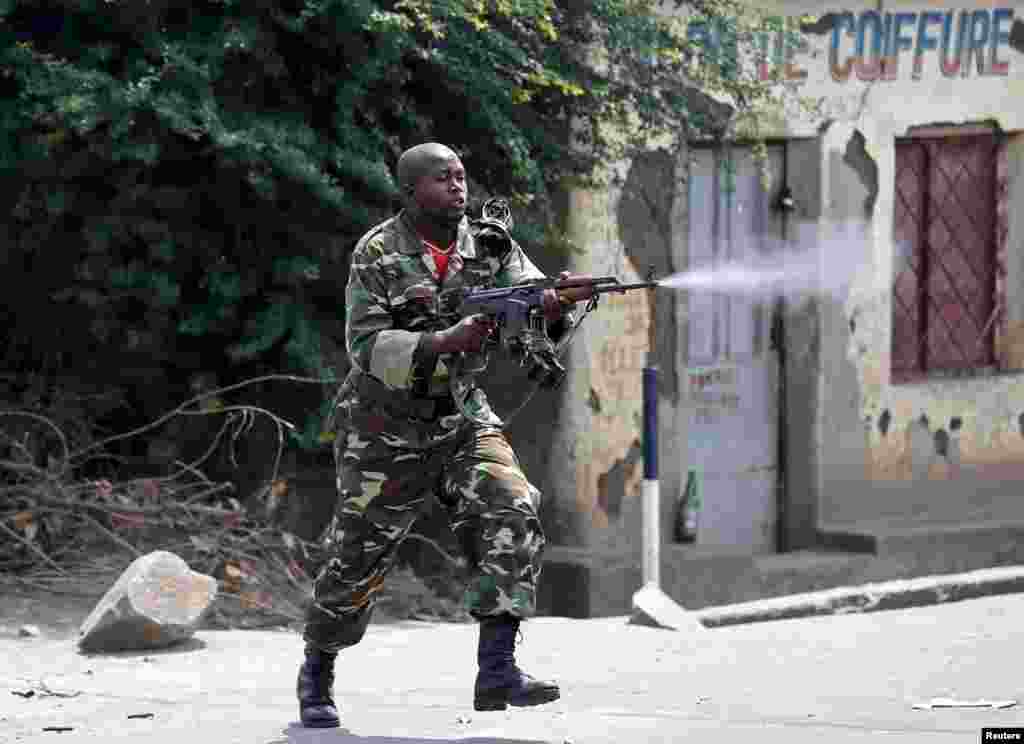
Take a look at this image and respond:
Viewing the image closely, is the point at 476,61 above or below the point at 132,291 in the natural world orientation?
above

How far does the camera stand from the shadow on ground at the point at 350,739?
231 inches

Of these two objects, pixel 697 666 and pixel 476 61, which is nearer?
pixel 697 666

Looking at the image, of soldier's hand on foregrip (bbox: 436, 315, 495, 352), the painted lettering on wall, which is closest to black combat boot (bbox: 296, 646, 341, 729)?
soldier's hand on foregrip (bbox: 436, 315, 495, 352)

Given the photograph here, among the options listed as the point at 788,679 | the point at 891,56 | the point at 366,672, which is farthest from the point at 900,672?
the point at 891,56

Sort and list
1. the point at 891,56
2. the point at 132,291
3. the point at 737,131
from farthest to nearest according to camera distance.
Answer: the point at 891,56
the point at 737,131
the point at 132,291

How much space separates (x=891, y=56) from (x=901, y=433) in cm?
221

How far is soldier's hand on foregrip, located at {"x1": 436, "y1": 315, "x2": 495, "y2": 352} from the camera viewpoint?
18.5 ft

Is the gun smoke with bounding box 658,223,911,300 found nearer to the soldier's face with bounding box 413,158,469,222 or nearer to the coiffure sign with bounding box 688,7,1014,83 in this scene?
the coiffure sign with bounding box 688,7,1014,83

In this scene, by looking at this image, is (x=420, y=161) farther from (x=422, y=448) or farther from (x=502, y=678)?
(x=502, y=678)

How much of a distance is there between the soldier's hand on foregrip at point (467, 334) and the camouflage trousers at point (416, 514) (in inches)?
15.5

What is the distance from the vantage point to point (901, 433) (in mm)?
12484

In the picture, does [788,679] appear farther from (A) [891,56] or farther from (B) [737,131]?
(A) [891,56]

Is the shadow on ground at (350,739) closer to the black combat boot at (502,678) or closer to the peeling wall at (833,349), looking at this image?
the black combat boot at (502,678)

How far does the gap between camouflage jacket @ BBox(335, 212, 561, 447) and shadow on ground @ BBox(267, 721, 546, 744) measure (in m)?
0.83
